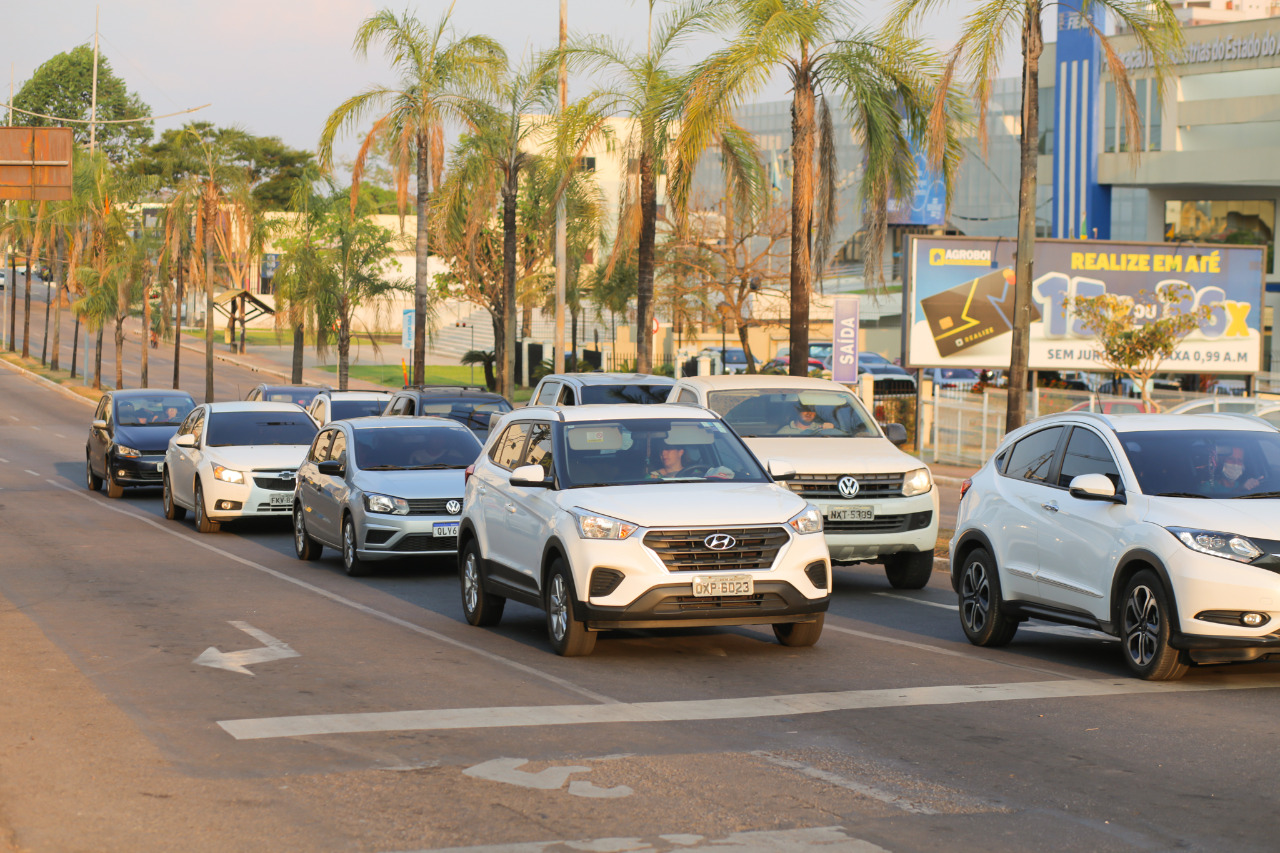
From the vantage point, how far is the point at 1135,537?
938 centimetres

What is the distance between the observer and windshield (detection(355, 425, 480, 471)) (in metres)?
16.6

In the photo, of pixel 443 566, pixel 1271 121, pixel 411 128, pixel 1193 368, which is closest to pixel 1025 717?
pixel 443 566

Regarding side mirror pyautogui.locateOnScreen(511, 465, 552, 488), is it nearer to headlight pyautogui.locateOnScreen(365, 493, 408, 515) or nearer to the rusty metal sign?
headlight pyautogui.locateOnScreen(365, 493, 408, 515)

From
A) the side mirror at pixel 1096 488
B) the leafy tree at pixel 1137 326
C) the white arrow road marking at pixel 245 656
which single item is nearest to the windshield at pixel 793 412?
the side mirror at pixel 1096 488

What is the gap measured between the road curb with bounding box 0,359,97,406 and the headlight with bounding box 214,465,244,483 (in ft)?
137

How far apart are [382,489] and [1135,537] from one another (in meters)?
8.51

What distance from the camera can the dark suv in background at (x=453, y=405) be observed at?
21953 mm

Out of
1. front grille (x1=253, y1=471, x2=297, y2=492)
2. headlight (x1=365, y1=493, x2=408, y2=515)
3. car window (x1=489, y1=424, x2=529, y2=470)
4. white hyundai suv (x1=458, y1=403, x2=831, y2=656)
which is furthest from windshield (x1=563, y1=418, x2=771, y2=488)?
front grille (x1=253, y1=471, x2=297, y2=492)

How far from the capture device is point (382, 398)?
81.6 ft

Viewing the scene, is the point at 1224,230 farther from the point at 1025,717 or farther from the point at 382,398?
the point at 1025,717

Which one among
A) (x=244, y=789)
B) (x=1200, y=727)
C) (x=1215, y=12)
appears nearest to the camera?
(x=244, y=789)

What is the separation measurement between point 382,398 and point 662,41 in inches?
337

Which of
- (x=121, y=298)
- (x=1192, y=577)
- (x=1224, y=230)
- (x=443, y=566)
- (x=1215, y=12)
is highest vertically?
(x=1215, y=12)

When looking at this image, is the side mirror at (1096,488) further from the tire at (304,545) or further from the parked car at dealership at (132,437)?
the parked car at dealership at (132,437)
